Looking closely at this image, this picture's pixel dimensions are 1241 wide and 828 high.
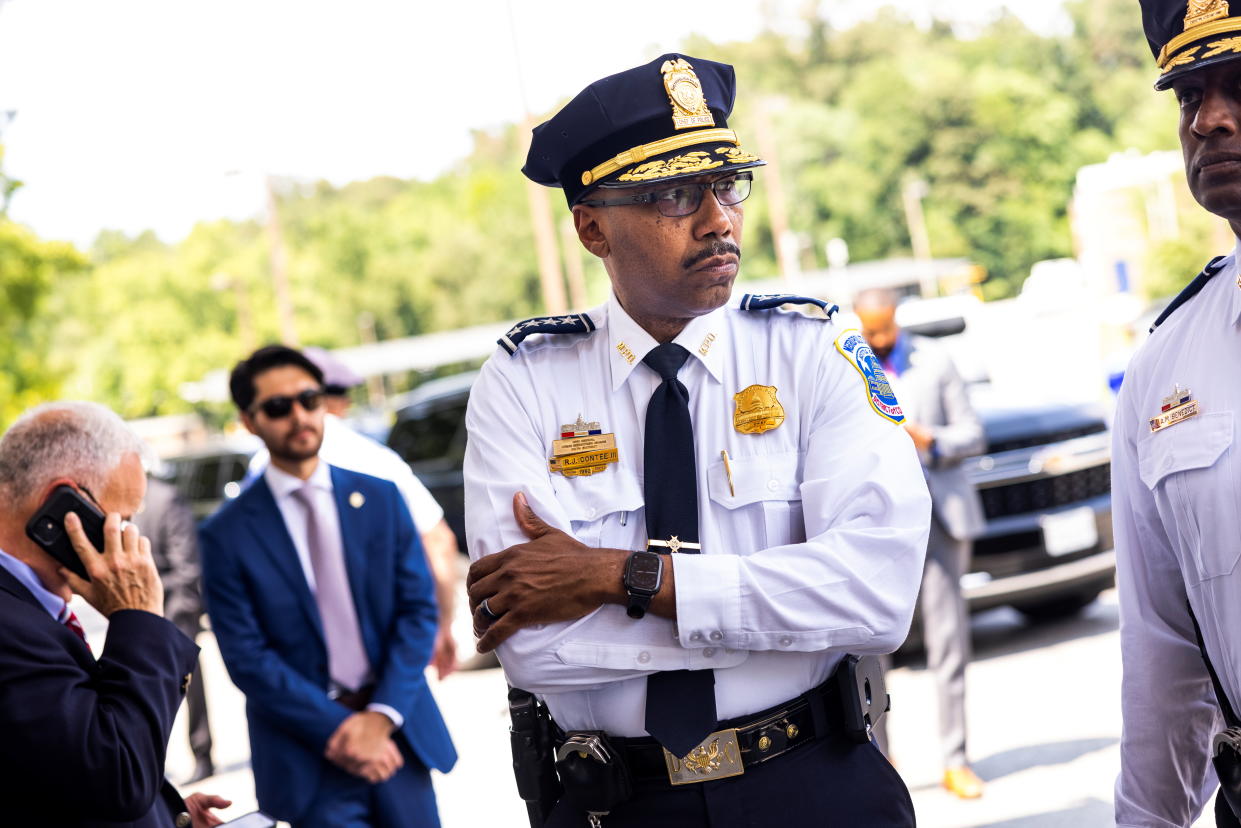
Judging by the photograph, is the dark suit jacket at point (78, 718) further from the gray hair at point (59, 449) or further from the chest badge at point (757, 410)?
the chest badge at point (757, 410)

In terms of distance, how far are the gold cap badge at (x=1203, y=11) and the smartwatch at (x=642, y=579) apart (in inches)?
51.8

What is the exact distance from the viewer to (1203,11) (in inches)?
84.5

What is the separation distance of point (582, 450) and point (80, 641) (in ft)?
3.66

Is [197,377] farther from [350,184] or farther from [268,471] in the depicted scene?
[268,471]

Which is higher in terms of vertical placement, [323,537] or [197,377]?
[197,377]

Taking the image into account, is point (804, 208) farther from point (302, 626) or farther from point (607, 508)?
point (607, 508)

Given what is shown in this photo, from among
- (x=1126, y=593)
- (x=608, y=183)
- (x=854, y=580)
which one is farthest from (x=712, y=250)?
(x=1126, y=593)

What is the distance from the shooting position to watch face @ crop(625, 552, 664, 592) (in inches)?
93.6

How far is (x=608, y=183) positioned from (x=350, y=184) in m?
124

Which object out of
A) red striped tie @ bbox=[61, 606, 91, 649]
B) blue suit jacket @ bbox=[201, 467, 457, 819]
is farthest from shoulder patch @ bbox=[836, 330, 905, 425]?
blue suit jacket @ bbox=[201, 467, 457, 819]

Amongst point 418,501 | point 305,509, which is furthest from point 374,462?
point 305,509

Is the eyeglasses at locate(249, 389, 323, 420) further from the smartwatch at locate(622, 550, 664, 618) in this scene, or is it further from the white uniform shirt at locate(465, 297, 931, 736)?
the smartwatch at locate(622, 550, 664, 618)

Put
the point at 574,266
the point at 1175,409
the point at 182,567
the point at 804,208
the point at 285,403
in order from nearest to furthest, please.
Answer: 1. the point at 1175,409
2. the point at 285,403
3. the point at 182,567
4. the point at 574,266
5. the point at 804,208

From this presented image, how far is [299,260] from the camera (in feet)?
286
